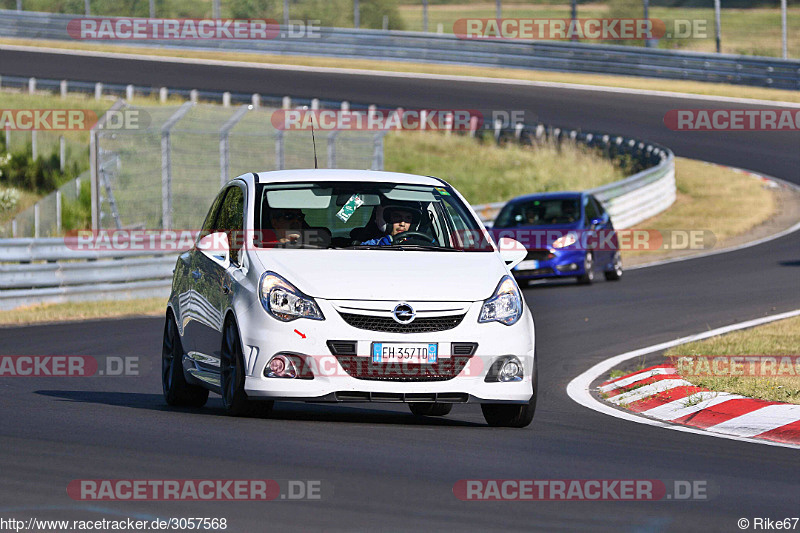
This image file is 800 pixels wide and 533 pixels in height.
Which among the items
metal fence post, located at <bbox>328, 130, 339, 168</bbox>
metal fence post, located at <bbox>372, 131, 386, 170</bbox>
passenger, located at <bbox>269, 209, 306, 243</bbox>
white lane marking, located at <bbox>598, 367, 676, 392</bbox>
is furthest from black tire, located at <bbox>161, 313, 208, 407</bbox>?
metal fence post, located at <bbox>372, 131, 386, 170</bbox>

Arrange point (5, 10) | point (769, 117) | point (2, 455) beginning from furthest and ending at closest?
point (5, 10) → point (769, 117) → point (2, 455)

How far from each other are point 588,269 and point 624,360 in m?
9.24

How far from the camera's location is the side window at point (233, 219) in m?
9.78

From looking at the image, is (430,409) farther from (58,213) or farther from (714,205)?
(714,205)

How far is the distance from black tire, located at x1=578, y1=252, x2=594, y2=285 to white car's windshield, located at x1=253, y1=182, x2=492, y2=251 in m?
12.9

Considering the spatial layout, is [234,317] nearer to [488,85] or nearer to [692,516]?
[692,516]

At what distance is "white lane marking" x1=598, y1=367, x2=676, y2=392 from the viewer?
39.4ft

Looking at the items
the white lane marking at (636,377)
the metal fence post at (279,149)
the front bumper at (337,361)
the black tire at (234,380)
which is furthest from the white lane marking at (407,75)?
the black tire at (234,380)

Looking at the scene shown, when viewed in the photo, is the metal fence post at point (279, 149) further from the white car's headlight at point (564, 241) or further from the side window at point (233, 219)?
the side window at point (233, 219)

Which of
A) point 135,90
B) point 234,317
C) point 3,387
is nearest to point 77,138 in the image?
point 135,90

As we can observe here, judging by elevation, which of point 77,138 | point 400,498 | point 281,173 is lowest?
point 77,138

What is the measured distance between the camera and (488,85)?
48.8m

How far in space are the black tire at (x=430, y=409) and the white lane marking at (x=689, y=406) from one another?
1.42 m

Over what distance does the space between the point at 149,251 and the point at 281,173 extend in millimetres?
11727
